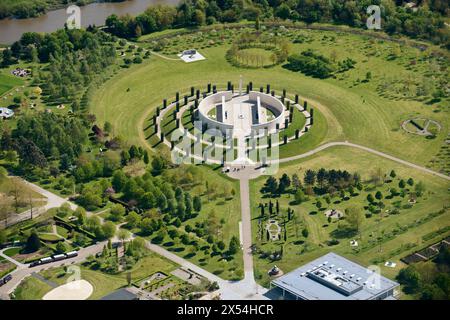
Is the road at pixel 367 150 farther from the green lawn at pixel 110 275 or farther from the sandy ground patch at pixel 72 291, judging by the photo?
the sandy ground patch at pixel 72 291

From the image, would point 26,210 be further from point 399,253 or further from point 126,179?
point 399,253

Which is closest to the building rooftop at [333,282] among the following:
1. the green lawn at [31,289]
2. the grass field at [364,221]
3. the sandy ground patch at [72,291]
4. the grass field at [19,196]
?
the grass field at [364,221]

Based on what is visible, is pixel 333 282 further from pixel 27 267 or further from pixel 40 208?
pixel 40 208

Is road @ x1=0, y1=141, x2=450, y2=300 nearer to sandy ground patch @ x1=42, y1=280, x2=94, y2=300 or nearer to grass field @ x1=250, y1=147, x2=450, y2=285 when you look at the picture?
grass field @ x1=250, y1=147, x2=450, y2=285

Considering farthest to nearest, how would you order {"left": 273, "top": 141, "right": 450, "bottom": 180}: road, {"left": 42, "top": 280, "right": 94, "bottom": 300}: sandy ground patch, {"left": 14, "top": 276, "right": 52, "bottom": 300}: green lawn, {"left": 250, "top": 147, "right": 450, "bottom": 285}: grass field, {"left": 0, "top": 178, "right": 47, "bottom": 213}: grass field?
{"left": 273, "top": 141, "right": 450, "bottom": 180}: road
{"left": 0, "top": 178, "right": 47, "bottom": 213}: grass field
{"left": 250, "top": 147, "right": 450, "bottom": 285}: grass field
{"left": 14, "top": 276, "right": 52, "bottom": 300}: green lawn
{"left": 42, "top": 280, "right": 94, "bottom": 300}: sandy ground patch

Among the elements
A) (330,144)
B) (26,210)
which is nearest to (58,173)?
(26,210)

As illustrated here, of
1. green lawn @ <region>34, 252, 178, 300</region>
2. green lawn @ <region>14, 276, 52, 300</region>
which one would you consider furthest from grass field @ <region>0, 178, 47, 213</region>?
green lawn @ <region>14, 276, 52, 300</region>

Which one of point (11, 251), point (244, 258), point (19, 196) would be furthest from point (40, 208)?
point (244, 258)
